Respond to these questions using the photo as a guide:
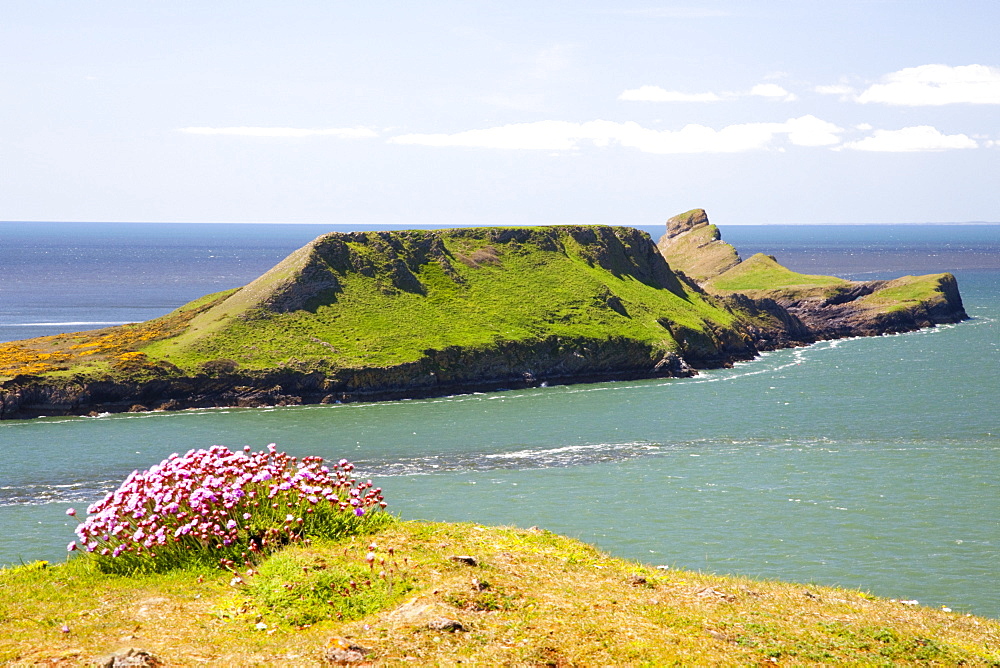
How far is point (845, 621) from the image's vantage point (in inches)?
675

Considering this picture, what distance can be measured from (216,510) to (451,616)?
630 cm

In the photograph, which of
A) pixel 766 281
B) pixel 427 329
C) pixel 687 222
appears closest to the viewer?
pixel 427 329

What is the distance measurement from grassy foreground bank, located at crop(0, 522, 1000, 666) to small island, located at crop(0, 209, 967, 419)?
5929 cm

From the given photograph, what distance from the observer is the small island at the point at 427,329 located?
252 ft

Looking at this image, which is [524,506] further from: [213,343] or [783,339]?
[783,339]

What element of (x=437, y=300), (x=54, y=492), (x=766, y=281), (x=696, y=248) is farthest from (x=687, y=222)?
(x=54, y=492)

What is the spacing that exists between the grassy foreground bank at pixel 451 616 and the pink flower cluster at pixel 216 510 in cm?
67

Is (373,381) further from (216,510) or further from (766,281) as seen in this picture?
(766,281)

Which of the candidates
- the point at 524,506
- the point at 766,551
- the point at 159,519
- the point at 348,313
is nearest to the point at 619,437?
the point at 524,506

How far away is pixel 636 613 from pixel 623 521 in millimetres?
23773

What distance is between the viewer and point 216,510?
749 inches

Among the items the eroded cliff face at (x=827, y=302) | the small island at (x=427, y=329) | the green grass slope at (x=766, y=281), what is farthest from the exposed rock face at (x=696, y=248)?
the small island at (x=427, y=329)

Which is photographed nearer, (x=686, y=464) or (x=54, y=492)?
(x=54, y=492)

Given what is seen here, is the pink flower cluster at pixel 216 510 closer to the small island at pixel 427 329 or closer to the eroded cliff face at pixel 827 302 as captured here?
the small island at pixel 427 329
